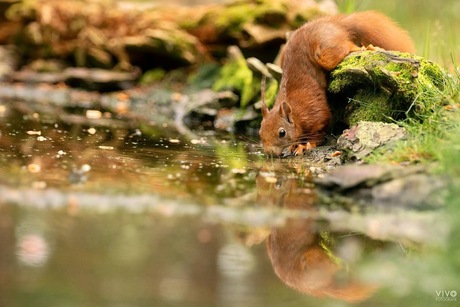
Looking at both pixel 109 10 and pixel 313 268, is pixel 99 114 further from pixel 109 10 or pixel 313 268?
pixel 313 268

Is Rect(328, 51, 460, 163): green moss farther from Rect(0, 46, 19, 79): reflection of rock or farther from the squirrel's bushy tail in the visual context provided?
Rect(0, 46, 19, 79): reflection of rock

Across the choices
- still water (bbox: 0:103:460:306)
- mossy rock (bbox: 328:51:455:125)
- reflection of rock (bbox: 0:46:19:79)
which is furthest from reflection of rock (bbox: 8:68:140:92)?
still water (bbox: 0:103:460:306)

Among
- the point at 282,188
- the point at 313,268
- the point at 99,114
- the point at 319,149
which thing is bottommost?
the point at 99,114

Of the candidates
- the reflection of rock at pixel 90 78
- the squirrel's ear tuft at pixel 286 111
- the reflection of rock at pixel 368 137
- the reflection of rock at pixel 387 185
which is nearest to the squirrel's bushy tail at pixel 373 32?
the squirrel's ear tuft at pixel 286 111

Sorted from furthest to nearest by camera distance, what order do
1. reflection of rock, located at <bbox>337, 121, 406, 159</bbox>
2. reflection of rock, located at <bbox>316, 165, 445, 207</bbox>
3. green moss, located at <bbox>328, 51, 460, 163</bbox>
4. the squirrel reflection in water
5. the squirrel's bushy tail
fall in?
the squirrel's bushy tail
reflection of rock, located at <bbox>337, 121, 406, 159</bbox>
green moss, located at <bbox>328, 51, 460, 163</bbox>
reflection of rock, located at <bbox>316, 165, 445, 207</bbox>
the squirrel reflection in water

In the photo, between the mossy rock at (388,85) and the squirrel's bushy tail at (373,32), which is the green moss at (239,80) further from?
the mossy rock at (388,85)

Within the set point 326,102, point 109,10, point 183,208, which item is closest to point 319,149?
point 326,102
